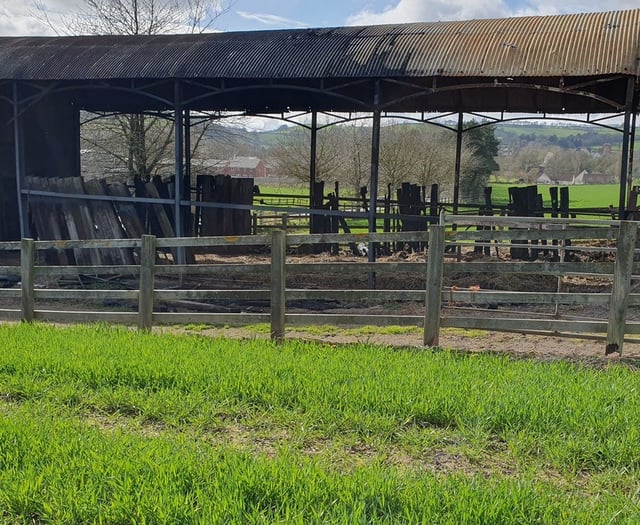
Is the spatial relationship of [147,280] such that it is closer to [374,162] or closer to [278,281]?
[278,281]

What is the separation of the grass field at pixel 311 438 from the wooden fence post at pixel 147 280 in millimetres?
1541

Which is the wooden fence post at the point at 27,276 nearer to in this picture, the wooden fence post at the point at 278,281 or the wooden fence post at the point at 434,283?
the wooden fence post at the point at 278,281

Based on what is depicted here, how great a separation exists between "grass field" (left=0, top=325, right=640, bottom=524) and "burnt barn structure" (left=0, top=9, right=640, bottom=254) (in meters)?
7.14

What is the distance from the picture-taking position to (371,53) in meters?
12.2

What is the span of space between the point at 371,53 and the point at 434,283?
7.08 meters

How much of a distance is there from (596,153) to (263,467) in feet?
336

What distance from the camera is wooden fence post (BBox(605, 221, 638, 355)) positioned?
19.7ft

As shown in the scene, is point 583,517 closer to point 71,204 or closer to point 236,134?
point 71,204

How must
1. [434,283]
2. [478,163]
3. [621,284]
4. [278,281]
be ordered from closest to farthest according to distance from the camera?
[621,284], [434,283], [278,281], [478,163]

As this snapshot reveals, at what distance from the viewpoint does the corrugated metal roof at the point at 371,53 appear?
10906mm

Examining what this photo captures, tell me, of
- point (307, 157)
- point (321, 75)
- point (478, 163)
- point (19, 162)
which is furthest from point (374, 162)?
point (478, 163)

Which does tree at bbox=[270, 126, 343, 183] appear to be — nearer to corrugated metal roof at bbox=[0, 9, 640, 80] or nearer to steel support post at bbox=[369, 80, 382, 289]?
corrugated metal roof at bbox=[0, 9, 640, 80]

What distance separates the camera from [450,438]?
12.7 feet

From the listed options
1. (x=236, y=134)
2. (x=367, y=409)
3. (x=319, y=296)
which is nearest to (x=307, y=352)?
(x=319, y=296)
